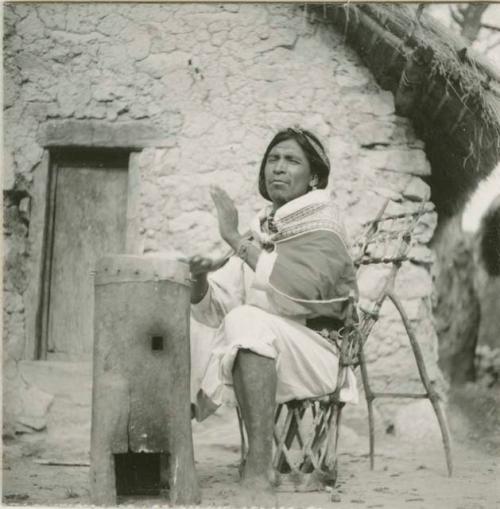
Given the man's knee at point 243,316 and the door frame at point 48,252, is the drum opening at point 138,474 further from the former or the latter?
the door frame at point 48,252

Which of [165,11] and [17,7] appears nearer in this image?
[17,7]

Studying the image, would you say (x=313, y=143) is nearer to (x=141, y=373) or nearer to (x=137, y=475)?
(x=141, y=373)

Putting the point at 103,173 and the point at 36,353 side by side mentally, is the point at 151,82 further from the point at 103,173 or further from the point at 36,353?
the point at 36,353

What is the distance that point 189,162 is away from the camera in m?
5.03

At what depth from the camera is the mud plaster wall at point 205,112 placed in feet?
16.3

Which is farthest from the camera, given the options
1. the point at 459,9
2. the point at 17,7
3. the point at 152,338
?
the point at 17,7

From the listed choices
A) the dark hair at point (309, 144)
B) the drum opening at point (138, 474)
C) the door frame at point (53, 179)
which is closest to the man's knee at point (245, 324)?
the drum opening at point (138, 474)

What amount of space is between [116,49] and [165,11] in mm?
373

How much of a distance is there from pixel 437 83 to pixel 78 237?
2314mm

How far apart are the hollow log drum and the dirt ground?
203 millimetres

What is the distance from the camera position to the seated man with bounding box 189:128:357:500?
317 cm

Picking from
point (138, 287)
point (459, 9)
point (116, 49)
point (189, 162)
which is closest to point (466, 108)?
point (459, 9)

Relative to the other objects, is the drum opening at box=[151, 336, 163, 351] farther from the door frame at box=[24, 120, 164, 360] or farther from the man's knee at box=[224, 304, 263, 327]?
the door frame at box=[24, 120, 164, 360]

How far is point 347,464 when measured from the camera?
420 cm
